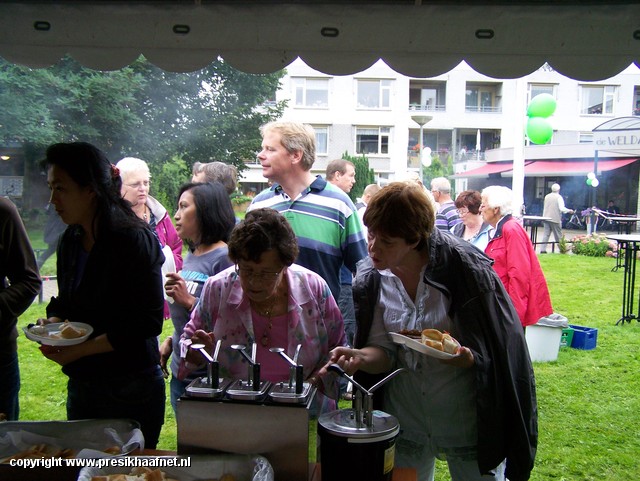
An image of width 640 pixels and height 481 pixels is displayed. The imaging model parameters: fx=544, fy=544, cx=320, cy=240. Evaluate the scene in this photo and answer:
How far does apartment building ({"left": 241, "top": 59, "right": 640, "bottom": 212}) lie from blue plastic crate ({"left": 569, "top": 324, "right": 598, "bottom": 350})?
1584cm

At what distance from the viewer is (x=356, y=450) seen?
1183 mm

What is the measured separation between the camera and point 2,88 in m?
7.82

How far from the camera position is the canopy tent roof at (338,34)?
2.24 m

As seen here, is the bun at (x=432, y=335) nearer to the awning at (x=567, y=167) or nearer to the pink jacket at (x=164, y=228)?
the pink jacket at (x=164, y=228)

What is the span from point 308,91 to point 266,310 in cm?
2263

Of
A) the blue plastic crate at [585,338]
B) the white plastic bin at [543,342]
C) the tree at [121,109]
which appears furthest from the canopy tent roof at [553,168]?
the white plastic bin at [543,342]

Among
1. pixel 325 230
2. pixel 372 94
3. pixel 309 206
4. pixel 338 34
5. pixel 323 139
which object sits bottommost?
pixel 325 230

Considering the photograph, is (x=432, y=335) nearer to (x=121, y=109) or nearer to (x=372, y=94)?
(x=121, y=109)

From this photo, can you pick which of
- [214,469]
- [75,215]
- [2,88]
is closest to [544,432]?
[214,469]

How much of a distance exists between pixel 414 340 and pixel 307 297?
0.43 metres

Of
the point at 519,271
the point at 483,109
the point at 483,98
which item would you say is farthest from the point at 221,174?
the point at 483,98

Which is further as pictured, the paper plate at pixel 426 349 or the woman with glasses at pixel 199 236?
the woman with glasses at pixel 199 236

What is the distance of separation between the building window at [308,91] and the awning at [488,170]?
7.94m

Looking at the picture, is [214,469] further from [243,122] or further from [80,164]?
[243,122]
